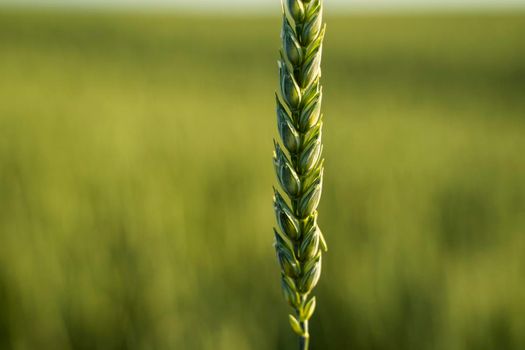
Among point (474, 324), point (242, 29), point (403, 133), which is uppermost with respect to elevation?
point (242, 29)

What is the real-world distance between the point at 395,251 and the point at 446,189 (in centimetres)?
98

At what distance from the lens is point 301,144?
477mm

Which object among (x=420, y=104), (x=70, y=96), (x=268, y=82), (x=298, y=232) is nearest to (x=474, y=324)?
(x=298, y=232)

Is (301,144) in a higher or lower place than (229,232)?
higher

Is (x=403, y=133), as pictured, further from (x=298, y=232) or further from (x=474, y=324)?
(x=298, y=232)

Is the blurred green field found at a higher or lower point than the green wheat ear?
lower

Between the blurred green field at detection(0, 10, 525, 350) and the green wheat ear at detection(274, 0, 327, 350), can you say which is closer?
the green wheat ear at detection(274, 0, 327, 350)

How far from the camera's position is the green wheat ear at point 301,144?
1.52ft

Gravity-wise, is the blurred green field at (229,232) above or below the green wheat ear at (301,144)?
below

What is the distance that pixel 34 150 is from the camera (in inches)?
110

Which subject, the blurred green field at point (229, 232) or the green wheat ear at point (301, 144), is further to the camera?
the blurred green field at point (229, 232)

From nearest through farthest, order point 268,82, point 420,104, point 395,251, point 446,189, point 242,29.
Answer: point 395,251
point 446,189
point 420,104
point 268,82
point 242,29

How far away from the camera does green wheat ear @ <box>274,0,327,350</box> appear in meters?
0.46

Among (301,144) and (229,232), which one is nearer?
(301,144)
